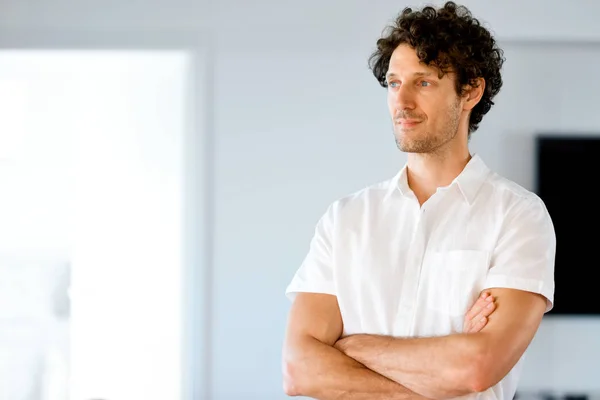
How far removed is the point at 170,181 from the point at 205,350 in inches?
29.9

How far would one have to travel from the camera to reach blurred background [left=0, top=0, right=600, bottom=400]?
360 centimetres

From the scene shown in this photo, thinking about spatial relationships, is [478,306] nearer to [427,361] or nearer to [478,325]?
[478,325]

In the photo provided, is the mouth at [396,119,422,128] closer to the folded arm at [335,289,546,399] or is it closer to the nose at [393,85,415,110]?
the nose at [393,85,415,110]

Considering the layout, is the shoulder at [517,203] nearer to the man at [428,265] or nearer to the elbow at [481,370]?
the man at [428,265]

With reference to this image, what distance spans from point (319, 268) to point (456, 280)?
0.34 m

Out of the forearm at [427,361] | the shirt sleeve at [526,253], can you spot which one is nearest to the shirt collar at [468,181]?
the shirt sleeve at [526,253]

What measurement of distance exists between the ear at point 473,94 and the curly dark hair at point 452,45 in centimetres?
1

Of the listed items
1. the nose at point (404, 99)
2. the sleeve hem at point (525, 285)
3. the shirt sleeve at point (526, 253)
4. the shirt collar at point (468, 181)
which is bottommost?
the sleeve hem at point (525, 285)

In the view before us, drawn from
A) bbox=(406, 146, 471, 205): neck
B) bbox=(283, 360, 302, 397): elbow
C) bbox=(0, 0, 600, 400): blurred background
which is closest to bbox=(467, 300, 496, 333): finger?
bbox=(406, 146, 471, 205): neck

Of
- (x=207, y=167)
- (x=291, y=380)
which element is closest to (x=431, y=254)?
(x=291, y=380)

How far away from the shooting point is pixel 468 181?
201cm

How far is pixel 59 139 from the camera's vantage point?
374cm

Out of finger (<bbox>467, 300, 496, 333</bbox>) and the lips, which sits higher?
the lips

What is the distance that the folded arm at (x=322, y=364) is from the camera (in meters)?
1.90
